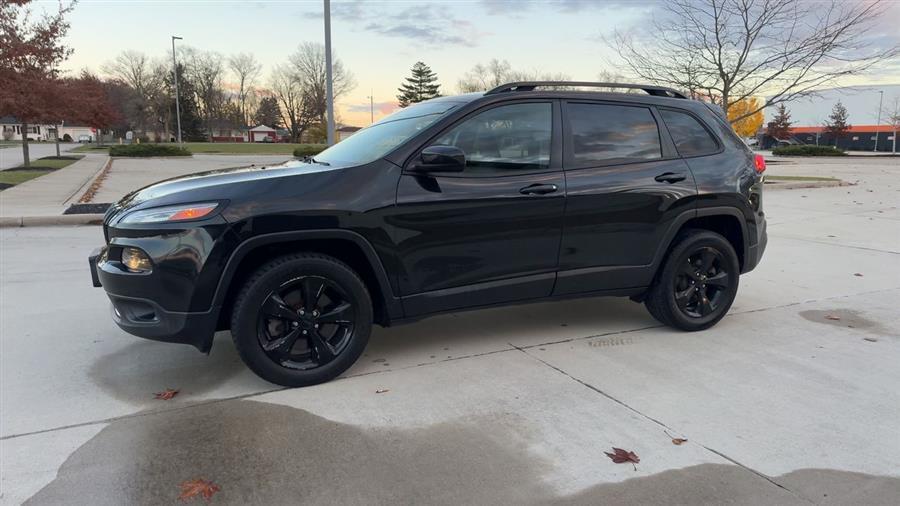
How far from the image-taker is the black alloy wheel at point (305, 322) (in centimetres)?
366

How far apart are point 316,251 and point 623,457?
6.94ft

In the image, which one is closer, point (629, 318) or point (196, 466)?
point (196, 466)

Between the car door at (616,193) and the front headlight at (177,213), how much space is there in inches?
91.8

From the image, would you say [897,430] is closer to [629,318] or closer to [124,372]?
[629,318]

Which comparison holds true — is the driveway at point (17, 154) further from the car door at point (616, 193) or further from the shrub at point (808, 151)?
the shrub at point (808, 151)

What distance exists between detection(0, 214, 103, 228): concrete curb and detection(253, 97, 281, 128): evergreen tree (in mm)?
89576

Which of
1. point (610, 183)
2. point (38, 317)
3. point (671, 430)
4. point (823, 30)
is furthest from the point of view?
point (823, 30)

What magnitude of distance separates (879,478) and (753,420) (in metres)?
0.65

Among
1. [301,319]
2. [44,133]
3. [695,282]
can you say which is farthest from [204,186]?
[44,133]

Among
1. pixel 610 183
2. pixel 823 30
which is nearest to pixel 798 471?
pixel 610 183

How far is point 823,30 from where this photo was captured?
568 inches

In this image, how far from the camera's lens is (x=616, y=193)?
14.5ft

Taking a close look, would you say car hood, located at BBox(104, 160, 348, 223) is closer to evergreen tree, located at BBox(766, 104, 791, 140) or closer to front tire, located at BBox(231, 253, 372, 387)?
front tire, located at BBox(231, 253, 372, 387)

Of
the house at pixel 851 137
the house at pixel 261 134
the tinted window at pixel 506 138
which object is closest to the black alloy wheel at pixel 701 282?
the tinted window at pixel 506 138
